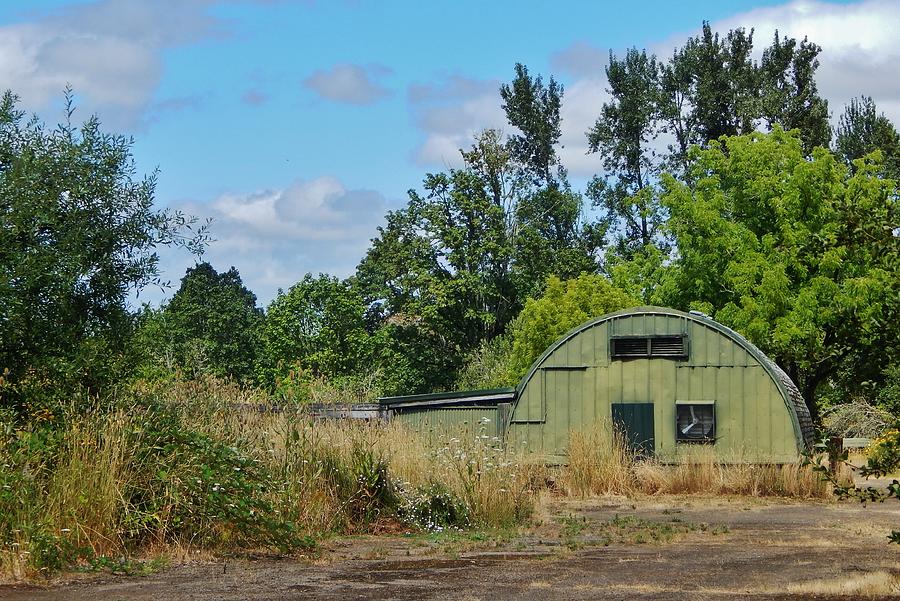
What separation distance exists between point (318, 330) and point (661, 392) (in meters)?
41.4

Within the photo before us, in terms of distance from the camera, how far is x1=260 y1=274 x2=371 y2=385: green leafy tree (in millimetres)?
62219

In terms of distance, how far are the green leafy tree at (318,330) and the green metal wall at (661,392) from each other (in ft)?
121

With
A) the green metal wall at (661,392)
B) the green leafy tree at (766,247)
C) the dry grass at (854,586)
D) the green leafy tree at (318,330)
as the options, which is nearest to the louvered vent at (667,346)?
the green metal wall at (661,392)

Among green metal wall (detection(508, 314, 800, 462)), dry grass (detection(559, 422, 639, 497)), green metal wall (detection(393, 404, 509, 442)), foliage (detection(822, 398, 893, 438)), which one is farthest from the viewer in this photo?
foliage (detection(822, 398, 893, 438))

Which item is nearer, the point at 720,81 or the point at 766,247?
the point at 766,247

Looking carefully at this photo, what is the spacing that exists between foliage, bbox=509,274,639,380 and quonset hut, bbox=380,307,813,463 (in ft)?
51.0

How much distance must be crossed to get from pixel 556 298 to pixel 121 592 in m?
33.2

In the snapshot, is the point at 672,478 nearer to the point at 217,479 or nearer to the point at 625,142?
the point at 217,479

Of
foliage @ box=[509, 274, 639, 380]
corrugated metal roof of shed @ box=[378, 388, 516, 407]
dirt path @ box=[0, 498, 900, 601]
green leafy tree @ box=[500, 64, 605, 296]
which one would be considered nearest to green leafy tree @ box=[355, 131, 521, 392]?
green leafy tree @ box=[500, 64, 605, 296]

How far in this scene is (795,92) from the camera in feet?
194

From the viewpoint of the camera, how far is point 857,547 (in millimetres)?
13891

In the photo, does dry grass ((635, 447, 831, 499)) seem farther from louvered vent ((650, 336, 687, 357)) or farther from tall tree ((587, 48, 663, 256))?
tall tree ((587, 48, 663, 256))

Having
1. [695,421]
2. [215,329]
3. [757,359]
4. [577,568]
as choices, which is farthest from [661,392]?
[215,329]

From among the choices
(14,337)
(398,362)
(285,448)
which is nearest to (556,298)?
(398,362)
